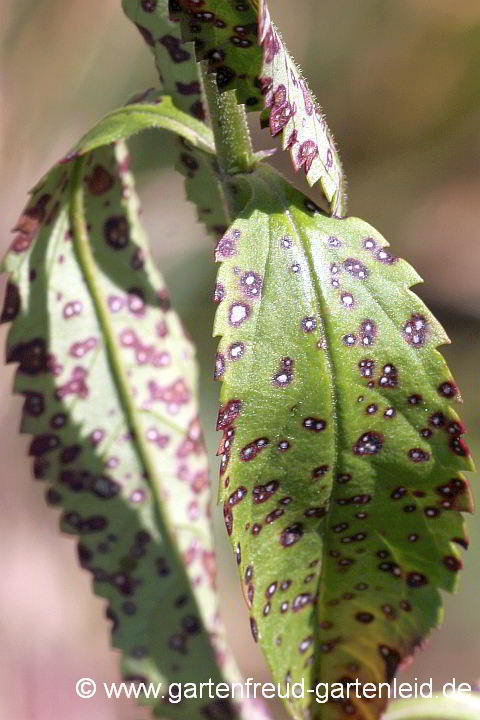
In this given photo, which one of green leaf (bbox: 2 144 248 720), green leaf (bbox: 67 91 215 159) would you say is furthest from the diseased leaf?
green leaf (bbox: 2 144 248 720)

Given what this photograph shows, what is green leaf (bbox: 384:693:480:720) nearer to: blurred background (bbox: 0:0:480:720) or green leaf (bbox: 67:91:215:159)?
green leaf (bbox: 67:91:215:159)

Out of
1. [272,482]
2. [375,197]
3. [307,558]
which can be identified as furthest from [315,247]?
[375,197]

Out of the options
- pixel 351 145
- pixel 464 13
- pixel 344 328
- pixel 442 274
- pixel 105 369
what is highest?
pixel 464 13

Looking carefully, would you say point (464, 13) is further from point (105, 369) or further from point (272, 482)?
point (272, 482)

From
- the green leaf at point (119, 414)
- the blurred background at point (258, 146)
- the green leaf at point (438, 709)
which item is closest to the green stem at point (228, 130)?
the green leaf at point (119, 414)

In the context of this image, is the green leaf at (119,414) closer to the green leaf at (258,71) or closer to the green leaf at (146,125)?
the green leaf at (146,125)

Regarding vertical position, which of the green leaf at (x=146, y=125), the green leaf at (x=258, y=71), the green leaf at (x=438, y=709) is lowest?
the green leaf at (x=438, y=709)

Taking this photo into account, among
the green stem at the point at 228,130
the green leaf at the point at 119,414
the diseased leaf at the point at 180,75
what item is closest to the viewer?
the green stem at the point at 228,130
